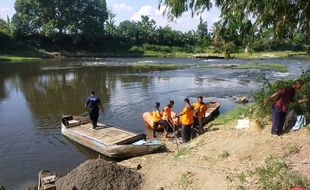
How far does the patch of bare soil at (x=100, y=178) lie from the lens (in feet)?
35.0

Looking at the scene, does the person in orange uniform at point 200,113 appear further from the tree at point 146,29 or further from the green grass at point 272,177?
the tree at point 146,29

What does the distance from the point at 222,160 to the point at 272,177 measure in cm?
217

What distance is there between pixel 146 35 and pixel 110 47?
9867 millimetres

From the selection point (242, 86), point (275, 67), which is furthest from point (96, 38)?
point (242, 86)

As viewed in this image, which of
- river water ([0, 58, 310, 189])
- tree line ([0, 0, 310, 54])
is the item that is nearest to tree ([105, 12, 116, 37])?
tree line ([0, 0, 310, 54])

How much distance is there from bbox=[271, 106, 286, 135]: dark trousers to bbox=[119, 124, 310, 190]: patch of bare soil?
0.24 meters

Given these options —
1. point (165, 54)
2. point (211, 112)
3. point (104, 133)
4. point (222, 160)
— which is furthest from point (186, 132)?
point (165, 54)

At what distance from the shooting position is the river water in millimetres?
15766

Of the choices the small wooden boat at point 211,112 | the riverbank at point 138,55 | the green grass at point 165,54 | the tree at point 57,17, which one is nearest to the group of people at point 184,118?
the small wooden boat at point 211,112

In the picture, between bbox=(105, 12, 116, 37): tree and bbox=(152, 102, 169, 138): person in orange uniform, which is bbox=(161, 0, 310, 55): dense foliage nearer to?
bbox=(152, 102, 169, 138): person in orange uniform

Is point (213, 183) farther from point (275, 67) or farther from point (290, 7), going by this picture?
point (275, 67)

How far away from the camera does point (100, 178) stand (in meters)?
10.9

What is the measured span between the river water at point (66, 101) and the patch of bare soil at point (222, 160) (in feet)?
13.2

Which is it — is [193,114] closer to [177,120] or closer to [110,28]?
[177,120]
